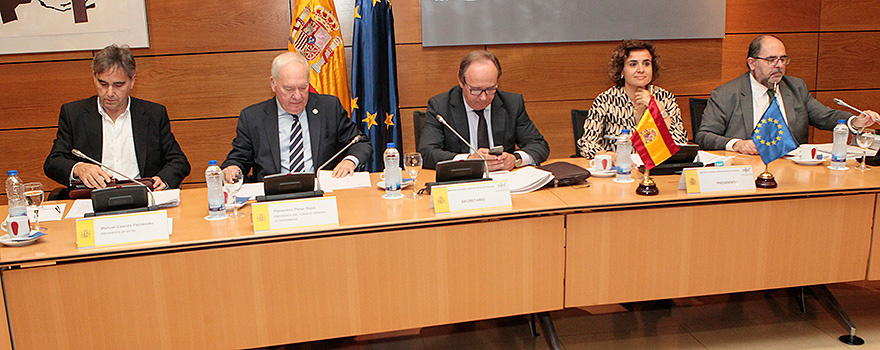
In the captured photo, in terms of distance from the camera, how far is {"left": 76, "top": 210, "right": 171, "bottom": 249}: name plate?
183 cm

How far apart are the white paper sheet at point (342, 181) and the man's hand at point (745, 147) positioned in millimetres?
1814

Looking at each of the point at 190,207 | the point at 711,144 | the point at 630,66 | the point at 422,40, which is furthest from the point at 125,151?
the point at 711,144

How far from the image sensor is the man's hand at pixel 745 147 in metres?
2.98

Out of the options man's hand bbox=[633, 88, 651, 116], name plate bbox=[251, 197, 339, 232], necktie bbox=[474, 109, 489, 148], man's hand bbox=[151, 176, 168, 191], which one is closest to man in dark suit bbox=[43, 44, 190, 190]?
man's hand bbox=[151, 176, 168, 191]

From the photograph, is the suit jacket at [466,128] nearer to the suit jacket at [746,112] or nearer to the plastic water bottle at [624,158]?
the plastic water bottle at [624,158]

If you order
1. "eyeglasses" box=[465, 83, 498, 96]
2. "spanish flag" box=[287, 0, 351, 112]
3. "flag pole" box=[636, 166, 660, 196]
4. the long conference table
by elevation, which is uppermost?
"spanish flag" box=[287, 0, 351, 112]

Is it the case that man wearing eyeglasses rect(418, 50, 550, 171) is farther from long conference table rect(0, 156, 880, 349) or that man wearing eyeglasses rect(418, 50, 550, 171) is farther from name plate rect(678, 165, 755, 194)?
name plate rect(678, 165, 755, 194)

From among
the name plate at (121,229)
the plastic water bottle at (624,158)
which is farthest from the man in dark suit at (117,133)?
the plastic water bottle at (624,158)

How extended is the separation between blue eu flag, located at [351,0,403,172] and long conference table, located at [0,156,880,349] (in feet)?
4.97

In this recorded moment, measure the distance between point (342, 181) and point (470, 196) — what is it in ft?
2.40

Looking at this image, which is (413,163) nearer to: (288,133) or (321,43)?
(288,133)

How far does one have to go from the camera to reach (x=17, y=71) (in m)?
3.88

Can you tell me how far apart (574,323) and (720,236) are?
0.81 meters

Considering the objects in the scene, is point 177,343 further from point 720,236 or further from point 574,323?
point 720,236
